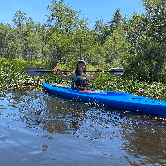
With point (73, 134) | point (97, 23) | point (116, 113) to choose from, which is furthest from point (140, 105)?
point (97, 23)

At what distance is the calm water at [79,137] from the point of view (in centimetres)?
374

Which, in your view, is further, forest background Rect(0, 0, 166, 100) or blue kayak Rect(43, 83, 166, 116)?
forest background Rect(0, 0, 166, 100)

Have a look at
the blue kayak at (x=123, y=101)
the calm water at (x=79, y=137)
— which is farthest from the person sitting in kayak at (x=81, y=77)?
the calm water at (x=79, y=137)

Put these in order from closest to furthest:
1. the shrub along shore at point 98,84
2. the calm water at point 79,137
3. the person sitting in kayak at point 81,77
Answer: the calm water at point 79,137 → the person sitting in kayak at point 81,77 → the shrub along shore at point 98,84

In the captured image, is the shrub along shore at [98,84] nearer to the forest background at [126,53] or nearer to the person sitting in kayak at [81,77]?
the forest background at [126,53]

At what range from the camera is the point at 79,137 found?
4.89 metres

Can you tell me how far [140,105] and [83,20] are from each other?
47.6 ft

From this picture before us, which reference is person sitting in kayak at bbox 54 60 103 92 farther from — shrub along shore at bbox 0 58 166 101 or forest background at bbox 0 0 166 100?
shrub along shore at bbox 0 58 166 101

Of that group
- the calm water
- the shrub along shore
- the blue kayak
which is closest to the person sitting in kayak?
the blue kayak

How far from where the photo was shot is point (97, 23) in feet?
181

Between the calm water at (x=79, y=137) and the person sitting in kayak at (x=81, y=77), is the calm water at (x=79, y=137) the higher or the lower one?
the lower one

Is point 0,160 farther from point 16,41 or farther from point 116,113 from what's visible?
point 16,41

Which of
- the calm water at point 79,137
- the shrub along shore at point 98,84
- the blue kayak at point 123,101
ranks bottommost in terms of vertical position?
the calm water at point 79,137

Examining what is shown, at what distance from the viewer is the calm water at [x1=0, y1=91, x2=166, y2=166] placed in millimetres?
3740
